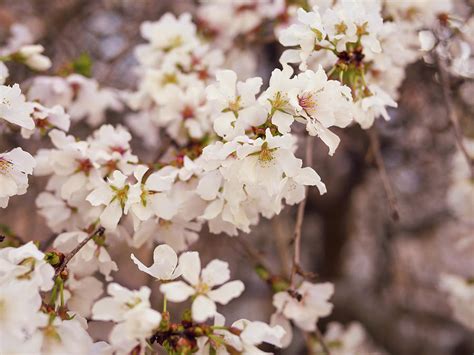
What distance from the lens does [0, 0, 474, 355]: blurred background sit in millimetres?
2701

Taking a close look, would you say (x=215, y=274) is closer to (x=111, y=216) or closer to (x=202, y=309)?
(x=202, y=309)

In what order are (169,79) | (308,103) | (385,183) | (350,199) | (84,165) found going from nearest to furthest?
1. (308,103)
2. (84,165)
3. (385,183)
4. (169,79)
5. (350,199)

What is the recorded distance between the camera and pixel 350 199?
391cm

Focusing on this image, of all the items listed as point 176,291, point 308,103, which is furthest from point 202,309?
point 308,103

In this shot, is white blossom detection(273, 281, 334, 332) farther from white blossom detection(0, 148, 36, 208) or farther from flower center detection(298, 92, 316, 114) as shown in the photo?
white blossom detection(0, 148, 36, 208)

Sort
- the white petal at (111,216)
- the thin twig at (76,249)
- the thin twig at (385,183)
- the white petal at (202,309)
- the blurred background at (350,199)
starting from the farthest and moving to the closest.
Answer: the blurred background at (350,199)
the thin twig at (385,183)
the white petal at (111,216)
the thin twig at (76,249)
the white petal at (202,309)

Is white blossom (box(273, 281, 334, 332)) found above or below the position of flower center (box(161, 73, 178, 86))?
below

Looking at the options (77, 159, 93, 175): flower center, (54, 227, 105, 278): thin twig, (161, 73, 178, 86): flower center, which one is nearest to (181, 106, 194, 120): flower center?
(161, 73, 178, 86): flower center

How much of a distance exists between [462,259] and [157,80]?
3875 millimetres

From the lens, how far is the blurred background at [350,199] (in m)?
2.70

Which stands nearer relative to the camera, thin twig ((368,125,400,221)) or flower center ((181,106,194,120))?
thin twig ((368,125,400,221))

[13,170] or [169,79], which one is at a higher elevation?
[13,170]

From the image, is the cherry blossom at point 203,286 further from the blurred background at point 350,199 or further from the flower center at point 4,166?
the blurred background at point 350,199

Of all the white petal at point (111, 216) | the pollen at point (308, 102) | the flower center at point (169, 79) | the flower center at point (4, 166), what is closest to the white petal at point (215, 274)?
the white petal at point (111, 216)
